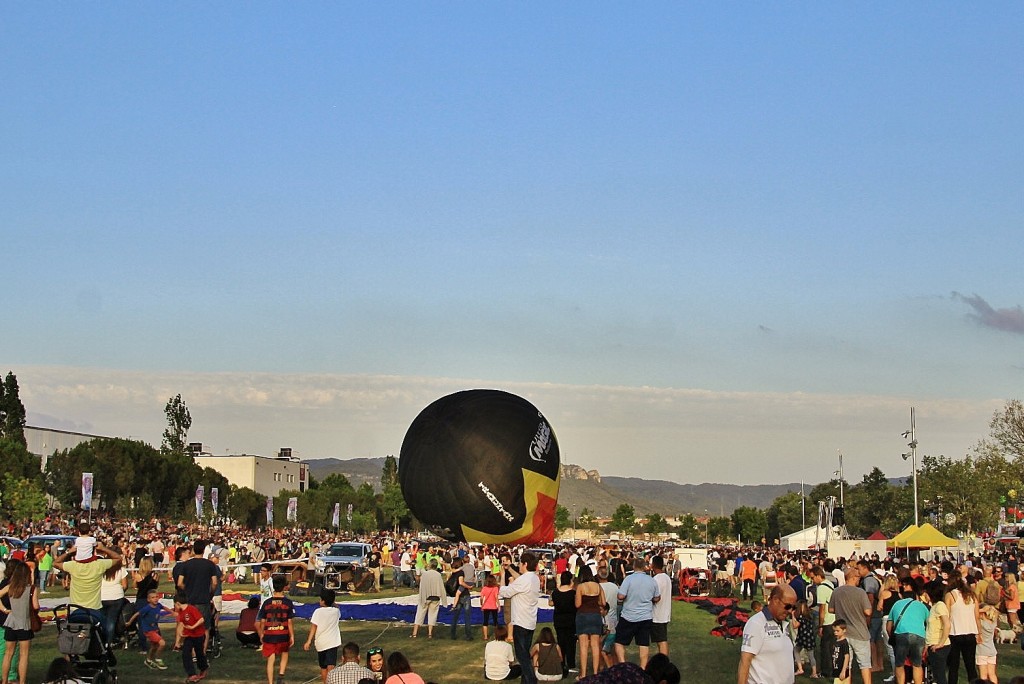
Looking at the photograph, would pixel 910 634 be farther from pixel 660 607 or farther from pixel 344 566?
pixel 344 566

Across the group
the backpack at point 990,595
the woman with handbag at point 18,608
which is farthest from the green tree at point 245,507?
the backpack at point 990,595

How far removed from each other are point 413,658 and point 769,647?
10902 mm

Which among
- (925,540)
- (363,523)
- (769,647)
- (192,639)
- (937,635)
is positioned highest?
(769,647)

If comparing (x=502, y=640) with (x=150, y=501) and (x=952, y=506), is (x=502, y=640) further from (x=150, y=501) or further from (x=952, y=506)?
(x=150, y=501)

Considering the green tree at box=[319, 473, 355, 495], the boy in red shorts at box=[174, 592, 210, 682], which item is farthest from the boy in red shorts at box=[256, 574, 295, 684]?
the green tree at box=[319, 473, 355, 495]

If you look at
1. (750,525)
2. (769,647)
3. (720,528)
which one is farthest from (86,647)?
(720,528)

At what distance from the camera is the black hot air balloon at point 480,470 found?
4328 cm

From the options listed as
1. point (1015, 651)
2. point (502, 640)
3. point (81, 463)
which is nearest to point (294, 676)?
point (502, 640)

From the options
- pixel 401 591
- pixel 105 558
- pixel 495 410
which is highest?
pixel 495 410

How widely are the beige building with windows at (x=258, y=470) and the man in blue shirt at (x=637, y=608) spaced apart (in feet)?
438

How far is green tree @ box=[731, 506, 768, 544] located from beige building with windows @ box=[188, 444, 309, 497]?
65227 millimetres

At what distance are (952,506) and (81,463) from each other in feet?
220

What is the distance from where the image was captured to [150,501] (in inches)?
3863

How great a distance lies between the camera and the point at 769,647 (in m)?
10.4
